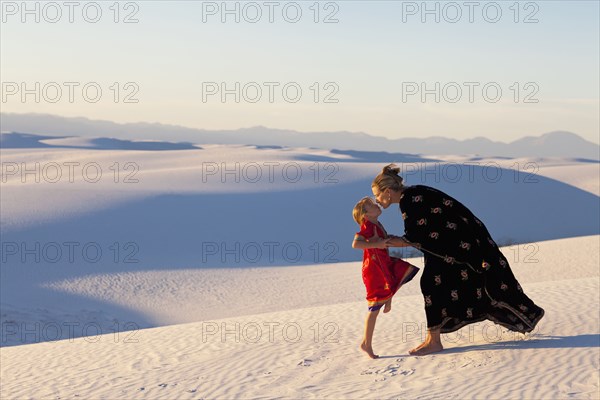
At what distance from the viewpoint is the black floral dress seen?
686 centimetres

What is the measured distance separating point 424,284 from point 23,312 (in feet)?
36.4

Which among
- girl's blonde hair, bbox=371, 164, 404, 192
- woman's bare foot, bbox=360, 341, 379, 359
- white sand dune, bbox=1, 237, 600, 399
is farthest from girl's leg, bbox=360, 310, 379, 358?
girl's blonde hair, bbox=371, 164, 404, 192

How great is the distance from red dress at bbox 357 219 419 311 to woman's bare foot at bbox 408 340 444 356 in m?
0.63

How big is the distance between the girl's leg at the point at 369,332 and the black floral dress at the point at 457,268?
478 millimetres

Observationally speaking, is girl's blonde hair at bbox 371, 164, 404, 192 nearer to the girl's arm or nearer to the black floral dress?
the black floral dress

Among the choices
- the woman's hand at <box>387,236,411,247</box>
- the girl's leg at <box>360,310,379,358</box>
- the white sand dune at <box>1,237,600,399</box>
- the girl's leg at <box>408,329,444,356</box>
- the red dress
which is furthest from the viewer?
the girl's leg at <box>408,329,444,356</box>

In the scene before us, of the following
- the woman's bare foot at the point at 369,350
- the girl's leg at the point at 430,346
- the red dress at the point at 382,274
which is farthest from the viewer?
the woman's bare foot at the point at 369,350

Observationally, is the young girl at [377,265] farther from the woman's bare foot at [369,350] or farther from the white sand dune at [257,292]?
the white sand dune at [257,292]

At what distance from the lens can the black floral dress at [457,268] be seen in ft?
22.5

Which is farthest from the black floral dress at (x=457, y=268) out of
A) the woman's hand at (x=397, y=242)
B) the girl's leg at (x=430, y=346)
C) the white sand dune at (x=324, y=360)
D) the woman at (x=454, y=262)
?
the white sand dune at (x=324, y=360)

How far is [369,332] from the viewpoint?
738 cm

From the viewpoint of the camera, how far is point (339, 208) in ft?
102

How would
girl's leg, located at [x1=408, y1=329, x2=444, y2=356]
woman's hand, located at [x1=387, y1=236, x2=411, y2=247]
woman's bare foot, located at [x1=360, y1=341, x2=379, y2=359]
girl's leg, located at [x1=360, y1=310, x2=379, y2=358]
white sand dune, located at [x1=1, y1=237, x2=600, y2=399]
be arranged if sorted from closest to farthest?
woman's hand, located at [x1=387, y1=236, x2=411, y2=247], white sand dune, located at [x1=1, y1=237, x2=600, y2=399], girl's leg, located at [x1=360, y1=310, x2=379, y2=358], girl's leg, located at [x1=408, y1=329, x2=444, y2=356], woman's bare foot, located at [x1=360, y1=341, x2=379, y2=359]

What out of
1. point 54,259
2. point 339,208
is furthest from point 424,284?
point 339,208
